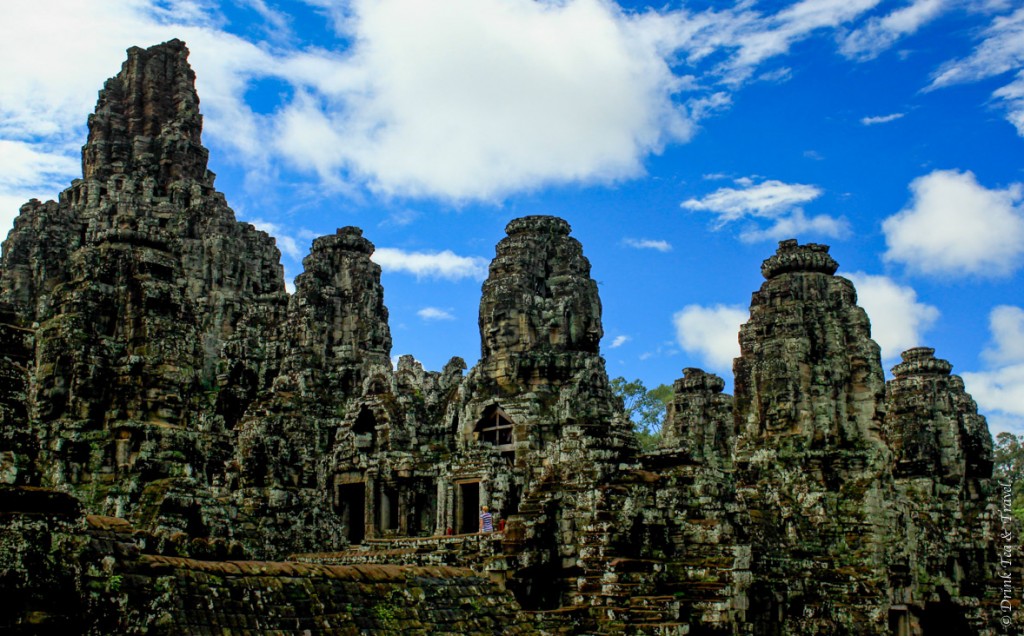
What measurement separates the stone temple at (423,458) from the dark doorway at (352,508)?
10cm

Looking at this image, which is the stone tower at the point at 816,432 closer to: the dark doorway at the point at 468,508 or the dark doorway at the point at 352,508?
the dark doorway at the point at 468,508

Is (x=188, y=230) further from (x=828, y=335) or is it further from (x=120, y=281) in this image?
(x=828, y=335)

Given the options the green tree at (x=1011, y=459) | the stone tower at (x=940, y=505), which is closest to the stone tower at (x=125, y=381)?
the stone tower at (x=940, y=505)

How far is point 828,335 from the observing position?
98.9 ft

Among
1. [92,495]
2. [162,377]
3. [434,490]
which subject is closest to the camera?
[92,495]

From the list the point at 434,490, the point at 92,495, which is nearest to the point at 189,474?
the point at 92,495

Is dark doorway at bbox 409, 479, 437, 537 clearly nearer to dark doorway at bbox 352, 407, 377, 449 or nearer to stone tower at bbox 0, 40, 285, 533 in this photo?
dark doorway at bbox 352, 407, 377, 449

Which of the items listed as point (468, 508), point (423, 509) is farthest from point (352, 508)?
point (468, 508)

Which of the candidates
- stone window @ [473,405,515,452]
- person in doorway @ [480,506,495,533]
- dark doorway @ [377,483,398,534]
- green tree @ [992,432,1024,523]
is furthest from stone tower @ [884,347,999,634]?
green tree @ [992,432,1024,523]

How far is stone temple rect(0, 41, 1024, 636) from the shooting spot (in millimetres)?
12078

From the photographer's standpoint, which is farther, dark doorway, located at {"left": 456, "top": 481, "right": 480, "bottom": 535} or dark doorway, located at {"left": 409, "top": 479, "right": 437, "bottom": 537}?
dark doorway, located at {"left": 409, "top": 479, "right": 437, "bottom": 537}

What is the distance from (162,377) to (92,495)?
268 cm

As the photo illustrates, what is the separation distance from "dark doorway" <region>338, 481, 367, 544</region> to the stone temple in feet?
0.31

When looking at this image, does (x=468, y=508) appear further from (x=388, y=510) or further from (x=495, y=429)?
(x=388, y=510)
